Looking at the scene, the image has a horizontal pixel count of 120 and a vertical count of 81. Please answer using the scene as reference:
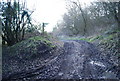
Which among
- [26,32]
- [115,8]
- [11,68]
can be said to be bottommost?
[11,68]

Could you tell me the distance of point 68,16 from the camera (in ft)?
76.9

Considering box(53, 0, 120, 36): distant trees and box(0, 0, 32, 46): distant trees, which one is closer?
box(0, 0, 32, 46): distant trees

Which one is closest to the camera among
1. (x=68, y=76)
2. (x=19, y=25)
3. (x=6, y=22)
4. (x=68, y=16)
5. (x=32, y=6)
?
(x=68, y=76)

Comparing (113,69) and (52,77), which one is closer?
(52,77)

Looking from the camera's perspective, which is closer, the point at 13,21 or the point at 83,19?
the point at 13,21

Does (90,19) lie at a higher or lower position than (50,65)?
higher

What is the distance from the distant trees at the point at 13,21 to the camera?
7936mm

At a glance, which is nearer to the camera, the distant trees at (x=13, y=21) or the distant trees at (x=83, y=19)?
the distant trees at (x=13, y=21)

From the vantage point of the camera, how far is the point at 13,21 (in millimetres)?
8602

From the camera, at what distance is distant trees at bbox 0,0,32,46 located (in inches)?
312

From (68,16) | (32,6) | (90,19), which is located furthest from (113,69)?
(68,16)

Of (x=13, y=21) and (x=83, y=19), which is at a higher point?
(x=83, y=19)

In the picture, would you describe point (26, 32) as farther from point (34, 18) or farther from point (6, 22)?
point (6, 22)

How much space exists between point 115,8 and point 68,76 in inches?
313
